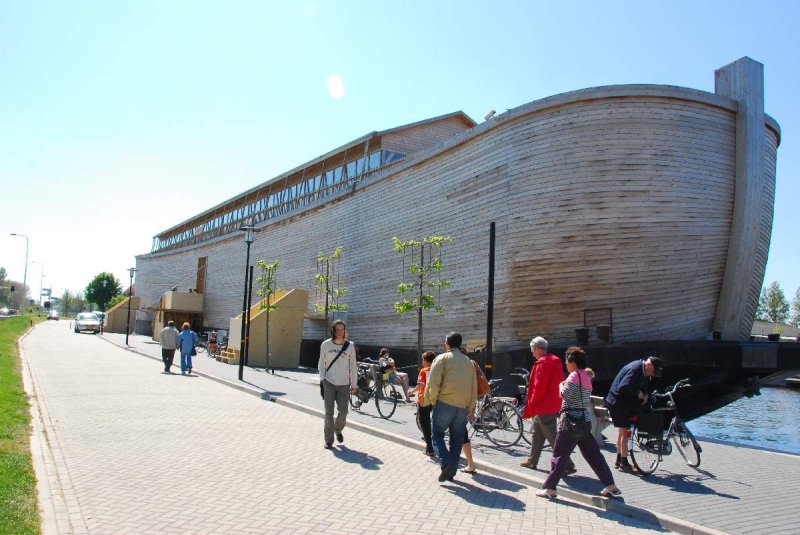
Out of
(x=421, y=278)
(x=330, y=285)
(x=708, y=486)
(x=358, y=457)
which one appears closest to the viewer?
(x=708, y=486)

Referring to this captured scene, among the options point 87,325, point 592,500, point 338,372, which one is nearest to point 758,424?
point 592,500

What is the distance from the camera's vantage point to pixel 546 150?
15.3m

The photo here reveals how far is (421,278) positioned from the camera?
1664 cm

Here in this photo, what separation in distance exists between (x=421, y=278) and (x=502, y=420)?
799 centimetres

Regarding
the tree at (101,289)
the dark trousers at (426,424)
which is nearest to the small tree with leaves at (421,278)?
the dark trousers at (426,424)

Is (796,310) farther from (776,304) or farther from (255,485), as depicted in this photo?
(255,485)

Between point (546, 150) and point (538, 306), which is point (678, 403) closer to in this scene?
point (538, 306)

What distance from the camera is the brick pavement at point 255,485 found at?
4945 millimetres

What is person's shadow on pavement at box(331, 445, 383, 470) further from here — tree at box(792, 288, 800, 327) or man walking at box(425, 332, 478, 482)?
tree at box(792, 288, 800, 327)

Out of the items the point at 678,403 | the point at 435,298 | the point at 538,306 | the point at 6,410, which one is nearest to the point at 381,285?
the point at 435,298

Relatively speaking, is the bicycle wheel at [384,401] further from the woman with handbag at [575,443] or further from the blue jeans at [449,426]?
the woman with handbag at [575,443]

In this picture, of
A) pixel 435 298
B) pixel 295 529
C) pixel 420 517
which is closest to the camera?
pixel 295 529

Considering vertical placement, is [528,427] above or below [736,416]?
above

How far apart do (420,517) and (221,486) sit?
210 cm
